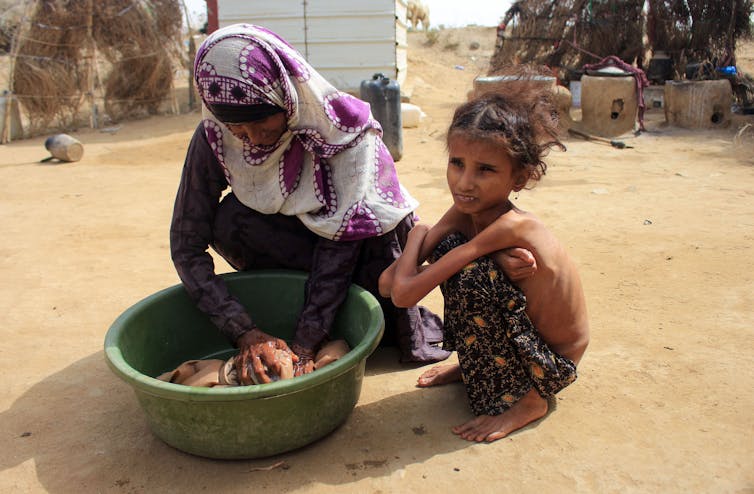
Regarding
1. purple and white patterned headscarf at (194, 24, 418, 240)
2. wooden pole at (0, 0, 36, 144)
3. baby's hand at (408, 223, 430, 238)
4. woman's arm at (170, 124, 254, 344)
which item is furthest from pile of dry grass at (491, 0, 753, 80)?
baby's hand at (408, 223, 430, 238)

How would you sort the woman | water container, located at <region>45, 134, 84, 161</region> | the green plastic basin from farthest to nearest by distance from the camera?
water container, located at <region>45, 134, 84, 161</region> < the woman < the green plastic basin

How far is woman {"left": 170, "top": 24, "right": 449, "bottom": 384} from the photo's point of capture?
1937mm

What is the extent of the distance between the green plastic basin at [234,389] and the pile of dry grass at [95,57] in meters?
7.84

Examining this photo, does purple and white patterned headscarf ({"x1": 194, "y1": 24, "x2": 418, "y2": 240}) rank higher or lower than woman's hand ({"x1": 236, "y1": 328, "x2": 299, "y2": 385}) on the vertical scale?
higher

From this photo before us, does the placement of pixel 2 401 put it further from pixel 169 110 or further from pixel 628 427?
pixel 169 110

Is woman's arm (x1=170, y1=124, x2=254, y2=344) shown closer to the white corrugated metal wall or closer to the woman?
the woman

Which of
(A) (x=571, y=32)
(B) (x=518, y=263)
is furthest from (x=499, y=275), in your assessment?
(A) (x=571, y=32)

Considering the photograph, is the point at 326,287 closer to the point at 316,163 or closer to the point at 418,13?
the point at 316,163

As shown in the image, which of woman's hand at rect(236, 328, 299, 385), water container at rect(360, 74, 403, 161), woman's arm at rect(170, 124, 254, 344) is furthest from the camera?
water container at rect(360, 74, 403, 161)

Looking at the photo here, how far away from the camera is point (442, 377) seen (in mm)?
2150

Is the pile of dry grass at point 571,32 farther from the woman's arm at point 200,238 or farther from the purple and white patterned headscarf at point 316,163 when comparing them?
the woman's arm at point 200,238

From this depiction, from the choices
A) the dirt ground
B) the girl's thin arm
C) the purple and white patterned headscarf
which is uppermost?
the purple and white patterned headscarf

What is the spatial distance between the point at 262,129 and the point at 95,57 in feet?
27.1

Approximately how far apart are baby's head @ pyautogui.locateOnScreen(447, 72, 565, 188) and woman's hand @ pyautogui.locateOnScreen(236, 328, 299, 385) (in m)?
0.80
